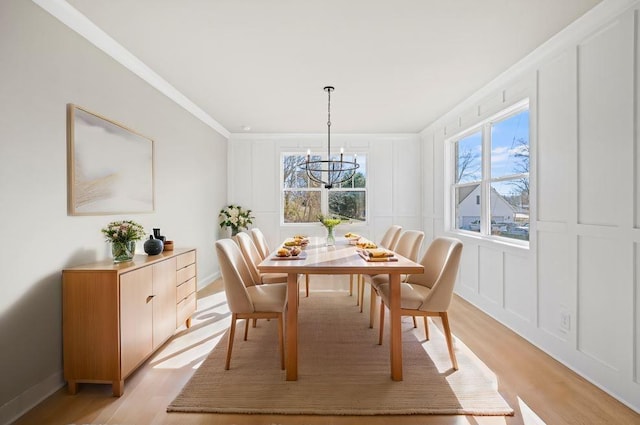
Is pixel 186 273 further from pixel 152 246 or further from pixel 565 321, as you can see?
pixel 565 321

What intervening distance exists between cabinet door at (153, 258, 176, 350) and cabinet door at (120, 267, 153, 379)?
0.07 meters

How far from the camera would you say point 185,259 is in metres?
2.99

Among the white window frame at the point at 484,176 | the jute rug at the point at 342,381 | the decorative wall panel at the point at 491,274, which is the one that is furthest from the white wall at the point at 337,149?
the jute rug at the point at 342,381

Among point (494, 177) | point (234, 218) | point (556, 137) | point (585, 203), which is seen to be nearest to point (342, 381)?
point (585, 203)

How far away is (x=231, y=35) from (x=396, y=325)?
7.94 feet

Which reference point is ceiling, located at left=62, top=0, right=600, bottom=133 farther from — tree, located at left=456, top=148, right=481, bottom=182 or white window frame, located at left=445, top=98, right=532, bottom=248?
tree, located at left=456, top=148, right=481, bottom=182

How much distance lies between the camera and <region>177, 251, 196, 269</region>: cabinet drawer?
113 inches

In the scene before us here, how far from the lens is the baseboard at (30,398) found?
5.70 ft

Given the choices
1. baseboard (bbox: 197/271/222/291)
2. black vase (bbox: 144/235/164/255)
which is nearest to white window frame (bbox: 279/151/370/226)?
baseboard (bbox: 197/271/222/291)

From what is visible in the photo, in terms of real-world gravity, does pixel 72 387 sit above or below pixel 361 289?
below

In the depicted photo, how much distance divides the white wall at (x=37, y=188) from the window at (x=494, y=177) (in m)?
3.67

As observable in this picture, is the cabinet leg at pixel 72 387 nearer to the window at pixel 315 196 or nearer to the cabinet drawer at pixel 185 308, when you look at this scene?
the cabinet drawer at pixel 185 308

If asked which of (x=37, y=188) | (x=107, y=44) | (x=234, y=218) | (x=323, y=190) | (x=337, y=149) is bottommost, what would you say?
(x=234, y=218)

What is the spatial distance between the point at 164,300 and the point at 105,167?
113 centimetres
